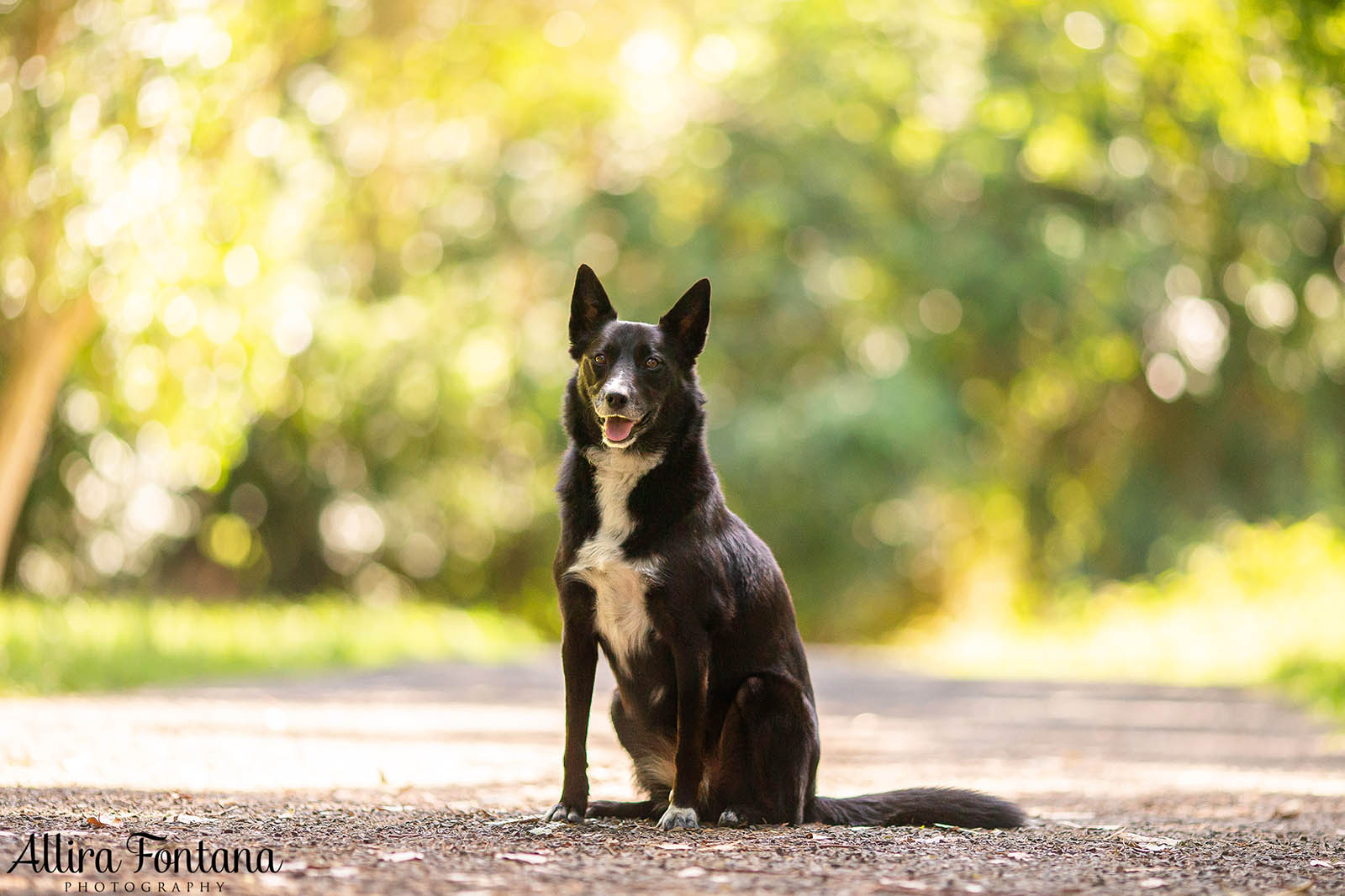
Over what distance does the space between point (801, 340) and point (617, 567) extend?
60.1 feet

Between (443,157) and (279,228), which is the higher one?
(443,157)

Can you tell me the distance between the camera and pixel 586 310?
5016mm

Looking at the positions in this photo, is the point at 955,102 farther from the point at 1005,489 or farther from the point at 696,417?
the point at 696,417

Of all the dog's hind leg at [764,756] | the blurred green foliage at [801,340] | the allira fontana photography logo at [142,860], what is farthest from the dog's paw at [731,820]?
the blurred green foliage at [801,340]

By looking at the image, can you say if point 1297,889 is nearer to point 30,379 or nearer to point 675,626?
point 675,626

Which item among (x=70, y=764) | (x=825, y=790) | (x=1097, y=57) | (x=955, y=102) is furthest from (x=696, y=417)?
(x=955, y=102)

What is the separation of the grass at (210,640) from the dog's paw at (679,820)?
20.3 ft

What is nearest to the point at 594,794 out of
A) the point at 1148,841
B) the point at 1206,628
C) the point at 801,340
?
the point at 1148,841

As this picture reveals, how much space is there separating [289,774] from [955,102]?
16.9m

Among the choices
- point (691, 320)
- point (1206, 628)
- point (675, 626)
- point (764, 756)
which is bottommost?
point (764, 756)

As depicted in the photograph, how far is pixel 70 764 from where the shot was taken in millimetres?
5770

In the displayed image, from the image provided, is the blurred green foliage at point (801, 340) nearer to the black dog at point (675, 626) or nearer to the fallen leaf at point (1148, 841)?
the black dog at point (675, 626)

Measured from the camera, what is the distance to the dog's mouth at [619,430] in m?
4.67

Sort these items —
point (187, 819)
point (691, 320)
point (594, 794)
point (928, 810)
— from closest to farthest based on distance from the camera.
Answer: point (187, 819)
point (928, 810)
point (691, 320)
point (594, 794)
